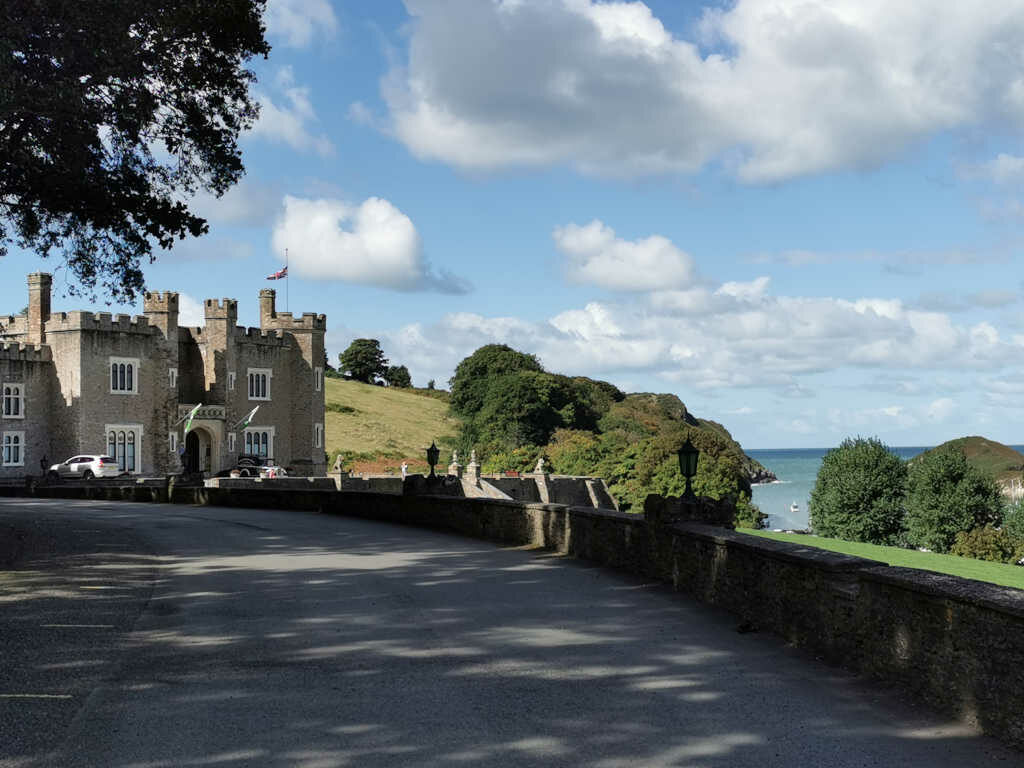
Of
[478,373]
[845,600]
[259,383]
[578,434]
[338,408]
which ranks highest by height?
[478,373]

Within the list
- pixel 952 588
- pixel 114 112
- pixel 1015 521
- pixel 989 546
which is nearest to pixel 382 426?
pixel 1015 521

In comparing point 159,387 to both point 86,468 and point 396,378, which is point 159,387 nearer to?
point 86,468

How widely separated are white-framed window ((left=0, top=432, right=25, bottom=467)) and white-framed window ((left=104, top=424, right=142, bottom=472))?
14.6 ft

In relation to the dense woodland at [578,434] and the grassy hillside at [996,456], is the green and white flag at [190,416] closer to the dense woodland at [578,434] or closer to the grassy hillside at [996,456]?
the dense woodland at [578,434]

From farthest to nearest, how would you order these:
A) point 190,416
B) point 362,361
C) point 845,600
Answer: point 362,361
point 190,416
point 845,600

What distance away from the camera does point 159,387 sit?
6184 centimetres

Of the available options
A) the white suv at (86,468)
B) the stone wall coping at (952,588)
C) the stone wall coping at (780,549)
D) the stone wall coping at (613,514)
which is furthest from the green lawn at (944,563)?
the stone wall coping at (952,588)

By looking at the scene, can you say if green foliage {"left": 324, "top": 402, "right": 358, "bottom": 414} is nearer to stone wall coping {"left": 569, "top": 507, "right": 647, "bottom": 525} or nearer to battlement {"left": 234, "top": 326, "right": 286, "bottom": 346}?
battlement {"left": 234, "top": 326, "right": 286, "bottom": 346}

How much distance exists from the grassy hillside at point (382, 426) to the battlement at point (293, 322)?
15.8m

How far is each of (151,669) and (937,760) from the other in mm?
6047

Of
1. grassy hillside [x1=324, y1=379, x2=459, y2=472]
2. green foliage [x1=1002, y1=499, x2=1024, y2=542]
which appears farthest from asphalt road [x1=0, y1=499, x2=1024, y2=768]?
grassy hillside [x1=324, y1=379, x2=459, y2=472]

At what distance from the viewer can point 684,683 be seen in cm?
801

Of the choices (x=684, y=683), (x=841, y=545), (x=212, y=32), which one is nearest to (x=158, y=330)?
(x=841, y=545)

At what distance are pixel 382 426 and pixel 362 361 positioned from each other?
1340 inches
